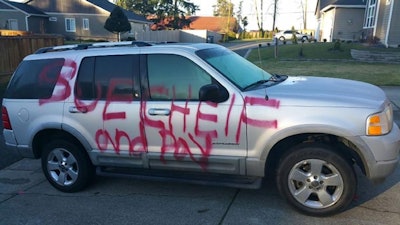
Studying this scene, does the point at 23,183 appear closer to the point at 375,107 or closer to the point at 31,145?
the point at 31,145

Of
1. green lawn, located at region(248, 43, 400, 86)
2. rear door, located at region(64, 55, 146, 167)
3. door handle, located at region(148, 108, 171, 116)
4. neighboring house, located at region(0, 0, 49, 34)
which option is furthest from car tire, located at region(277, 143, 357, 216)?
neighboring house, located at region(0, 0, 49, 34)

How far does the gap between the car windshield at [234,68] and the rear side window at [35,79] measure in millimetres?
1885

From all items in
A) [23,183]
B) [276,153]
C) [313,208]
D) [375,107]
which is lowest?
[23,183]

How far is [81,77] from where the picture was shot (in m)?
4.61

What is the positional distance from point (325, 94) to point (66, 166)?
129 inches

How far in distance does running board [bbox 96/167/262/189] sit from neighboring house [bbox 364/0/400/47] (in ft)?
71.5

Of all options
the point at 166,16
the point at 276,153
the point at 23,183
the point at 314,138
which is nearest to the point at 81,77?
the point at 23,183

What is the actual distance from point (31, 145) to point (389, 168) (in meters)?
4.24

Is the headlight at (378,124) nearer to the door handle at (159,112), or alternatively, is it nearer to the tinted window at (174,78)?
the tinted window at (174,78)

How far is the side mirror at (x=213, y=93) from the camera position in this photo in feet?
12.8

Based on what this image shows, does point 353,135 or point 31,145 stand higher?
point 353,135

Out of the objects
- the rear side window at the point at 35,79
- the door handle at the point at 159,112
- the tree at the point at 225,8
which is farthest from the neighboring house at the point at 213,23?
the door handle at the point at 159,112

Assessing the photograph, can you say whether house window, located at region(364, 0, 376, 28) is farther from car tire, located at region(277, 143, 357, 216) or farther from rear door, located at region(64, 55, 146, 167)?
rear door, located at region(64, 55, 146, 167)

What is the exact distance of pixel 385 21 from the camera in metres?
23.4
